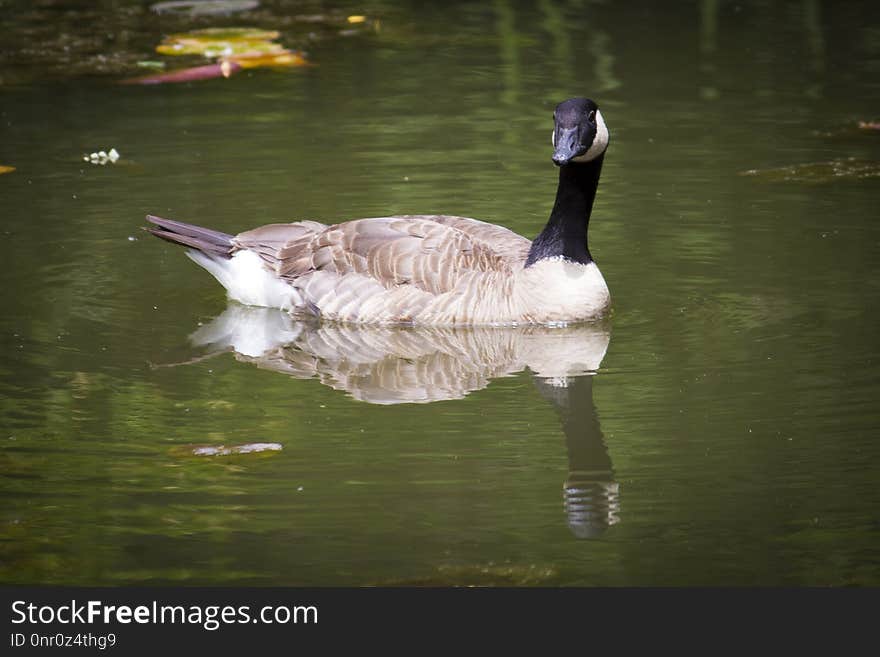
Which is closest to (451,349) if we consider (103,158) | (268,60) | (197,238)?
(197,238)

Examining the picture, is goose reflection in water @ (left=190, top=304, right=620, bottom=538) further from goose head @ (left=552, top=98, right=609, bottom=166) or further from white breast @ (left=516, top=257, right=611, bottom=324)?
goose head @ (left=552, top=98, right=609, bottom=166)

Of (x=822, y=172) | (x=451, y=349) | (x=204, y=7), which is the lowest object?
(x=451, y=349)

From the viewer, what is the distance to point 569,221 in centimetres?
1059

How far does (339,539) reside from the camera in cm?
714

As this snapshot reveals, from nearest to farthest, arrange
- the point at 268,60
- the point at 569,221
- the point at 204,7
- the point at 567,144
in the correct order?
the point at 567,144
the point at 569,221
the point at 268,60
the point at 204,7

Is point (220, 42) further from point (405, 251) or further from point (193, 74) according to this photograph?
point (405, 251)

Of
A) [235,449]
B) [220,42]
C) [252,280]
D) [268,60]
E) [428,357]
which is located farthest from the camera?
[220,42]

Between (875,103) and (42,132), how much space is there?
8.24 metres

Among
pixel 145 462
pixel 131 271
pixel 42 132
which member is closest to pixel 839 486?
pixel 145 462

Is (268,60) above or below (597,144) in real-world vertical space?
below

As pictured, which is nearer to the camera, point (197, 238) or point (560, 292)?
point (560, 292)

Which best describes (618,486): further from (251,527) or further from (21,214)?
(21,214)

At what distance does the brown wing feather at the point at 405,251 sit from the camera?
1055cm

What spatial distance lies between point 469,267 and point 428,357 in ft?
2.75
